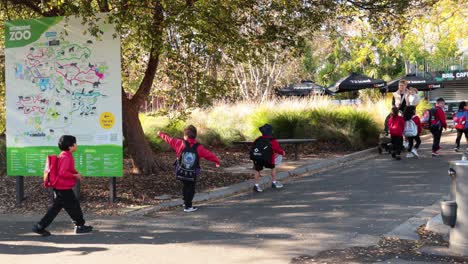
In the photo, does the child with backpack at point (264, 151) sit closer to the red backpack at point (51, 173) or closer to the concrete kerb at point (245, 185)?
the concrete kerb at point (245, 185)

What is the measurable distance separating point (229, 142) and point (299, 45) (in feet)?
21.5

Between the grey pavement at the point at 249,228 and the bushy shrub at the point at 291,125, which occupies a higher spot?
the bushy shrub at the point at 291,125

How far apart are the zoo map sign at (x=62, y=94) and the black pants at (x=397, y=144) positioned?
7.84 meters

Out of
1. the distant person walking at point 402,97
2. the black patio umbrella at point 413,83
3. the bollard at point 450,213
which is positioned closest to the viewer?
the bollard at point 450,213

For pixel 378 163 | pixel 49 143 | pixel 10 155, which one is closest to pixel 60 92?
pixel 49 143

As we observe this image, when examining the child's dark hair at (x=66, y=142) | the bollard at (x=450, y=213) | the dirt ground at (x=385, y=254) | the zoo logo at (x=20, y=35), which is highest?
the zoo logo at (x=20, y=35)

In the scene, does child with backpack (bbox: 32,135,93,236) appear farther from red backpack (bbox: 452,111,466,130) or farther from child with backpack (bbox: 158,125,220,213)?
red backpack (bbox: 452,111,466,130)

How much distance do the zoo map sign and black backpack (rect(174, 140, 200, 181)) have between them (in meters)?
1.08

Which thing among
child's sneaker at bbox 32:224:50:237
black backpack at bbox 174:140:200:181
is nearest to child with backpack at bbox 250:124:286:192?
black backpack at bbox 174:140:200:181

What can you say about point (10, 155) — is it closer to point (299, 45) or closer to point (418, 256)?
point (299, 45)

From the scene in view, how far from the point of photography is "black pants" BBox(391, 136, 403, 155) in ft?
45.6

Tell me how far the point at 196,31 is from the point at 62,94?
2.54 metres

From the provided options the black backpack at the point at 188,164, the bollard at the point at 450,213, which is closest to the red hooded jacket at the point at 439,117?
the black backpack at the point at 188,164

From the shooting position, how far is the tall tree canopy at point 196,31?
29.4ft
